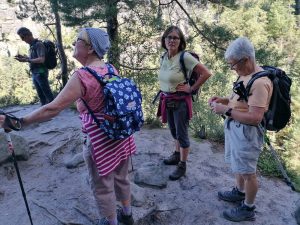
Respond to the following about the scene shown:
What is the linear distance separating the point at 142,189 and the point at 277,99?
1684 mm

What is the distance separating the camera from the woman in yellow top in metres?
3.34

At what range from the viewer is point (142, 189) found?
3.46m

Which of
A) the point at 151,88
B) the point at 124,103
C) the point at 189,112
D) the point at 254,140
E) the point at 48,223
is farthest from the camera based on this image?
the point at 151,88

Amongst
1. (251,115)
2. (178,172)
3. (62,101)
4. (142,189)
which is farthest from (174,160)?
(62,101)

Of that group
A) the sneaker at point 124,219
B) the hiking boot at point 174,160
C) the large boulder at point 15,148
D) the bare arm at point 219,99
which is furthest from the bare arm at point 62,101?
the large boulder at point 15,148

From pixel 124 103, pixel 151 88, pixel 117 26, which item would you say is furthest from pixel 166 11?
pixel 124 103

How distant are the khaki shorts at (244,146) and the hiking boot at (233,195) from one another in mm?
710

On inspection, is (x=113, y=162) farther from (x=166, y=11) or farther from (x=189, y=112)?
(x=166, y=11)

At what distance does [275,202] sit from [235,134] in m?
1.36

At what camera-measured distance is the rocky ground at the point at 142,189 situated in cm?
315

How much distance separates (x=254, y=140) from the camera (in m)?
2.65

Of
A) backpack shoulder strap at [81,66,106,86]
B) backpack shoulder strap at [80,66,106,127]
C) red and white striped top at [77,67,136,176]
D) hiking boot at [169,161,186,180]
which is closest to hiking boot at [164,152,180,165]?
hiking boot at [169,161,186,180]

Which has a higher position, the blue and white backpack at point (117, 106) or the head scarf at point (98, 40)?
the head scarf at point (98, 40)

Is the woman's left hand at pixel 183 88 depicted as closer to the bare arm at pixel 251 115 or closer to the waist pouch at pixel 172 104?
the waist pouch at pixel 172 104
